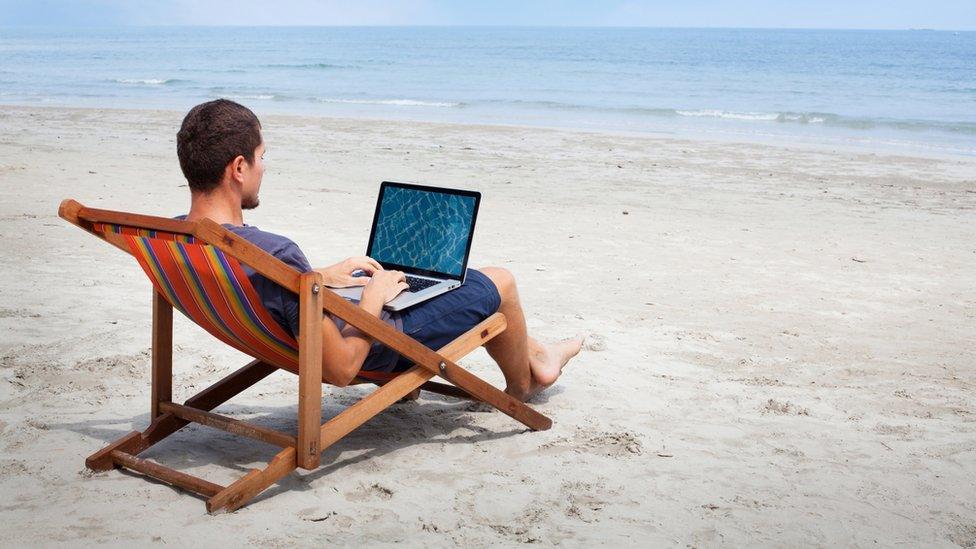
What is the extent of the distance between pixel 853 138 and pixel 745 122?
3.53 meters

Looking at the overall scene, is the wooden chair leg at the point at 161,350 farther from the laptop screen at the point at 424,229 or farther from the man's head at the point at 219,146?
the laptop screen at the point at 424,229

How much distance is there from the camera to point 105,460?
335 centimetres

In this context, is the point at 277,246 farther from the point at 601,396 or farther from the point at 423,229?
the point at 601,396

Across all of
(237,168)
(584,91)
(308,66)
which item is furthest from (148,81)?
(237,168)

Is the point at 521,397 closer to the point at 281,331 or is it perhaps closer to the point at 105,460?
the point at 281,331

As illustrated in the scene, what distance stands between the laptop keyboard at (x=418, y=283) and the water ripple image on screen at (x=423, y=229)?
60 mm

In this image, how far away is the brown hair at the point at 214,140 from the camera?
305 centimetres

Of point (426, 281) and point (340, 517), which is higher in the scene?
point (426, 281)

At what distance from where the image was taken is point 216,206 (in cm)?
313

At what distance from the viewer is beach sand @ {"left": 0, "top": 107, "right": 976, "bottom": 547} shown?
307cm

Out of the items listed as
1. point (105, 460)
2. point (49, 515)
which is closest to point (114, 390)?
point (105, 460)

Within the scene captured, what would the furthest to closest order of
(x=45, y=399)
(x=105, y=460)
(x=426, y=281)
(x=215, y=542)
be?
(x=45, y=399), (x=426, y=281), (x=105, y=460), (x=215, y=542)

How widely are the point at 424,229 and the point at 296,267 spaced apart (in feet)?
2.79

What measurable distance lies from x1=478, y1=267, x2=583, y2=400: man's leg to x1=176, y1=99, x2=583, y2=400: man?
1 cm
